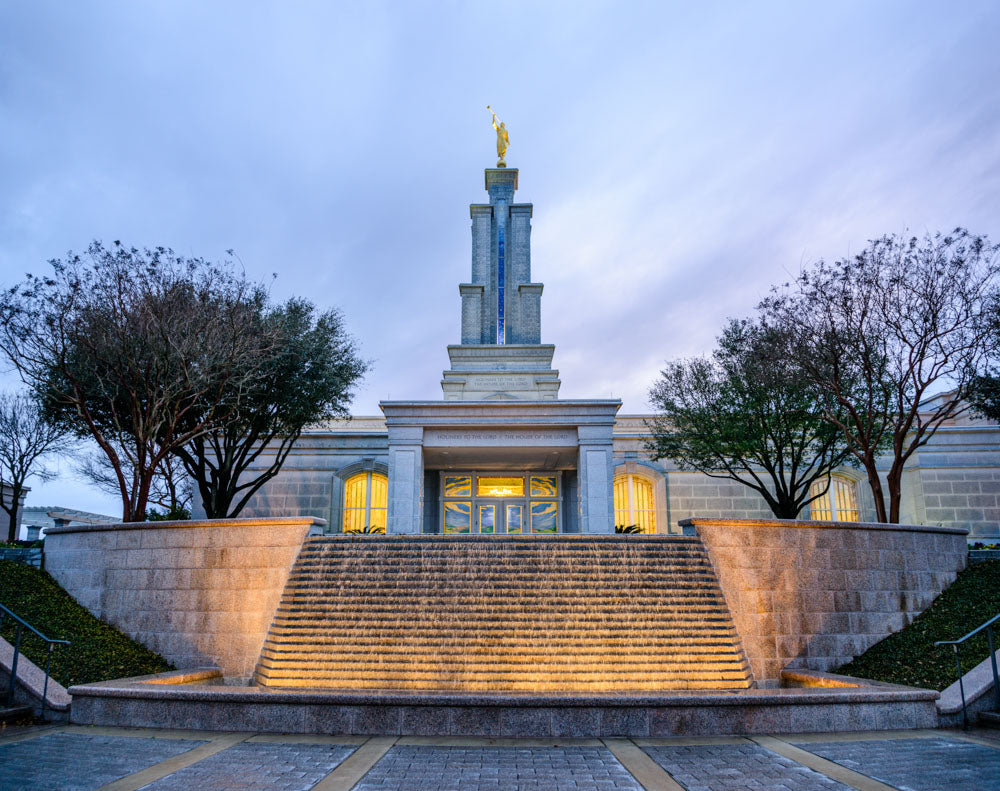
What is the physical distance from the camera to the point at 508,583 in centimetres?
1409

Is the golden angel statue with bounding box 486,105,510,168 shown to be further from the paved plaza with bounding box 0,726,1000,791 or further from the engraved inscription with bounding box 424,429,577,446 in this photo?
the paved plaza with bounding box 0,726,1000,791

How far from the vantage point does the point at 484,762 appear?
778cm

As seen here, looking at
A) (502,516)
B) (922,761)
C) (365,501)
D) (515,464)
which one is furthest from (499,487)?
(922,761)

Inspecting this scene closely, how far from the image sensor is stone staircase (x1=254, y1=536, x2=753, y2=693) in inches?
476

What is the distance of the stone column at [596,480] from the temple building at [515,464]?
3 centimetres

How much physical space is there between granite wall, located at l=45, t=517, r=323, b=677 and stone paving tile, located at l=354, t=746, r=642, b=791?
6770 mm

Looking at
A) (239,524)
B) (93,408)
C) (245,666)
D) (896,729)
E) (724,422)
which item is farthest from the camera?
(724,422)

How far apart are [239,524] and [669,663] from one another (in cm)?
895

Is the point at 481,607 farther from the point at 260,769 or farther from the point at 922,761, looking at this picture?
the point at 922,761

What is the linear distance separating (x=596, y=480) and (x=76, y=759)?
16.2 meters

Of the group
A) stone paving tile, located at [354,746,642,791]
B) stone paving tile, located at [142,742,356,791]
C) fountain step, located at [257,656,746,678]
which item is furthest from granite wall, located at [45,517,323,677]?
stone paving tile, located at [354,746,642,791]

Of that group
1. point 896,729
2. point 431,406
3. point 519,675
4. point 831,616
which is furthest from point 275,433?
point 896,729

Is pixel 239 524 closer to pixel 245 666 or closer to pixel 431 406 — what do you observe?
pixel 245 666

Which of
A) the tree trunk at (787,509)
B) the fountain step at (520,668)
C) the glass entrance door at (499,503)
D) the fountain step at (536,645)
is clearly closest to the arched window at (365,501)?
the glass entrance door at (499,503)
